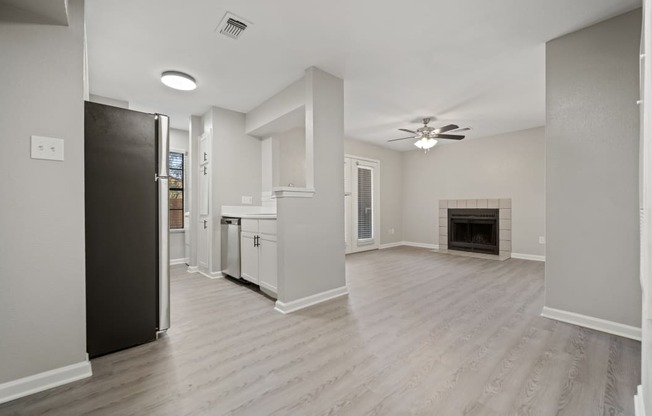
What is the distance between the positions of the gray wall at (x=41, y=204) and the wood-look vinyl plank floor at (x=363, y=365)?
0.29 metres

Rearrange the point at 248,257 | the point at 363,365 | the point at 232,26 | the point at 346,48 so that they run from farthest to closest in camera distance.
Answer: the point at 248,257 < the point at 346,48 < the point at 232,26 < the point at 363,365

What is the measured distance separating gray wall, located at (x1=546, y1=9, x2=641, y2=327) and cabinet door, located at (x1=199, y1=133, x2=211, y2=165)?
13.6ft

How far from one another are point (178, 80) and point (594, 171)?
409cm

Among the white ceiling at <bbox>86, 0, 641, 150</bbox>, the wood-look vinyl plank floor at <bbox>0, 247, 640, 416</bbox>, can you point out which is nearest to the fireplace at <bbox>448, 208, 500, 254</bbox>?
the white ceiling at <bbox>86, 0, 641, 150</bbox>

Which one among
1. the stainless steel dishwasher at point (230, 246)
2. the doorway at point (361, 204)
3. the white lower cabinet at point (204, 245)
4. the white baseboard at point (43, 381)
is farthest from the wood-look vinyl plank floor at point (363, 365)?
the doorway at point (361, 204)

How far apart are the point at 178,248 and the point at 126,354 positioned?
3491 mm

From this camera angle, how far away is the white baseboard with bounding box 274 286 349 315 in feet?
8.72

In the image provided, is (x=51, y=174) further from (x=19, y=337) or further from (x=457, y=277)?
(x=457, y=277)

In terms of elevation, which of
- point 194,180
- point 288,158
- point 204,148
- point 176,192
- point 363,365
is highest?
point 204,148

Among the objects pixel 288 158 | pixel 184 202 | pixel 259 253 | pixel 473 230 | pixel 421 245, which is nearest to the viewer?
pixel 259 253

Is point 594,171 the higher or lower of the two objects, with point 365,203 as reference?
higher

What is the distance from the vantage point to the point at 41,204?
1530mm

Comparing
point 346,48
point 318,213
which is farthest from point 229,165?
point 346,48

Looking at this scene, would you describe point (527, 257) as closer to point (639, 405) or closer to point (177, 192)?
point (639, 405)
